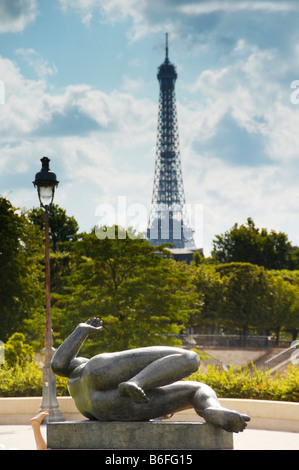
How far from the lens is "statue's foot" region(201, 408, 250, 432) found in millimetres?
9148

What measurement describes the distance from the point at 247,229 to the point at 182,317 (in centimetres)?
5922

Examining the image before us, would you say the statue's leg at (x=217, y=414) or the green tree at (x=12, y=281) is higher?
the green tree at (x=12, y=281)

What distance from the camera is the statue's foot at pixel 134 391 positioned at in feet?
30.8

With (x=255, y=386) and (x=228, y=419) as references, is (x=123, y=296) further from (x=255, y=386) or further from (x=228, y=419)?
(x=228, y=419)

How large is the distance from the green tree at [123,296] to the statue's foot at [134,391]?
18.2 meters

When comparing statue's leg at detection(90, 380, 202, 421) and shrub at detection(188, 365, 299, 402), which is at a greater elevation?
statue's leg at detection(90, 380, 202, 421)

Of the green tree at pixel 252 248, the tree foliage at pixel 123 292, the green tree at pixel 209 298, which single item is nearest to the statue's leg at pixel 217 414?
the tree foliage at pixel 123 292

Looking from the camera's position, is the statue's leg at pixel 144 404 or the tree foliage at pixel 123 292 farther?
the tree foliage at pixel 123 292

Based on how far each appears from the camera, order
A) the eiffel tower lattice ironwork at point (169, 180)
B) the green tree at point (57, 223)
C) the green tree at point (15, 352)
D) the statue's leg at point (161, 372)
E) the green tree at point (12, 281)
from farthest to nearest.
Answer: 1. the eiffel tower lattice ironwork at point (169, 180)
2. the green tree at point (57, 223)
3. the green tree at point (12, 281)
4. the green tree at point (15, 352)
5. the statue's leg at point (161, 372)

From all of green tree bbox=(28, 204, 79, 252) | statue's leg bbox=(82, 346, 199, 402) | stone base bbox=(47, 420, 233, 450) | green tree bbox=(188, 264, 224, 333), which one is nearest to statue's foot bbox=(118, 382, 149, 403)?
statue's leg bbox=(82, 346, 199, 402)

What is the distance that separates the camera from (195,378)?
1767cm

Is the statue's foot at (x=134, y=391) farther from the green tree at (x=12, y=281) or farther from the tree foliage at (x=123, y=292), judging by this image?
the green tree at (x=12, y=281)

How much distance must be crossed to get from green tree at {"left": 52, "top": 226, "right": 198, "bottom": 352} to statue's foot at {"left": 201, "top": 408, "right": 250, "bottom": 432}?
18413 mm

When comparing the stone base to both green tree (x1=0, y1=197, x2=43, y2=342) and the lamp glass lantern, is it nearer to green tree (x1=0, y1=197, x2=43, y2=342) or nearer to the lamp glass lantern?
the lamp glass lantern
